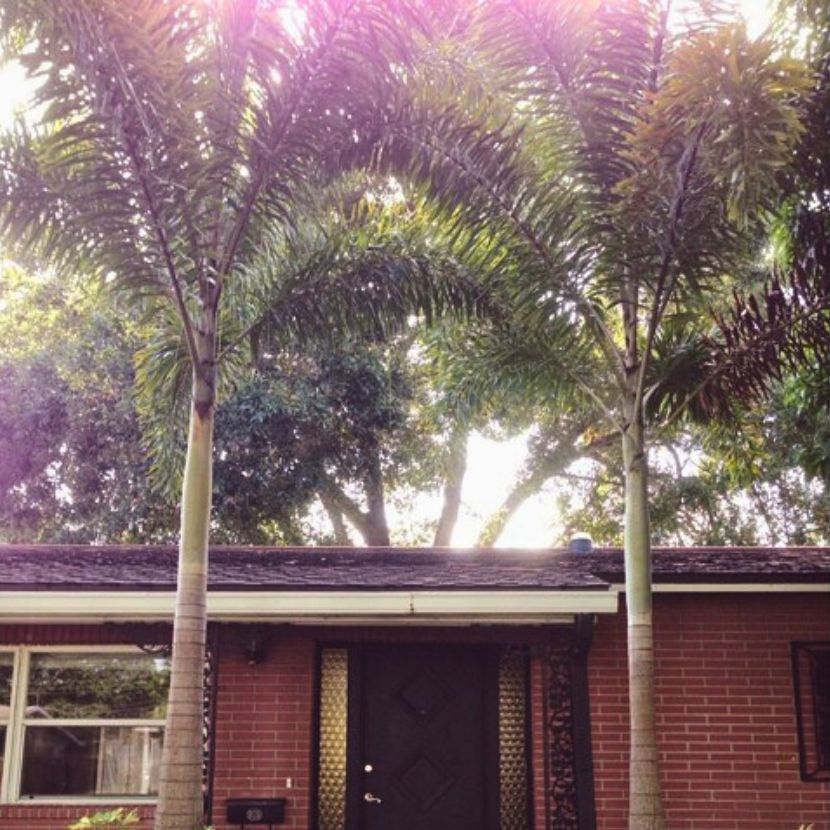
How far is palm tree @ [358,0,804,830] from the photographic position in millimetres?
6777

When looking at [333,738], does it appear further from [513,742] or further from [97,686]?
[97,686]

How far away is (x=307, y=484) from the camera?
1705 cm

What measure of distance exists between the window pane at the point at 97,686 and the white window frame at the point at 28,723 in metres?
0.05

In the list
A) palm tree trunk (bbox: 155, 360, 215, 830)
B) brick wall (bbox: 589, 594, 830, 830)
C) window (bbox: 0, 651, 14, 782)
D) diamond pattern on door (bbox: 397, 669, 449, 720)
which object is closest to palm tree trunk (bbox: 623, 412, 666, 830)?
brick wall (bbox: 589, 594, 830, 830)

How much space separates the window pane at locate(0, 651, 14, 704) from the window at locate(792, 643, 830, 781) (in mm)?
6886

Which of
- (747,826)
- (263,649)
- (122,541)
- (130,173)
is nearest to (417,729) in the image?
(263,649)

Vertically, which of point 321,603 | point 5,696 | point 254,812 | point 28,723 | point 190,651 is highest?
point 321,603

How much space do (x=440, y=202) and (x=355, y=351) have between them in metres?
9.36

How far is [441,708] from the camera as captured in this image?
9.00m

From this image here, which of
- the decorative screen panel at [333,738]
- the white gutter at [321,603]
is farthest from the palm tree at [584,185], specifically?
the decorative screen panel at [333,738]

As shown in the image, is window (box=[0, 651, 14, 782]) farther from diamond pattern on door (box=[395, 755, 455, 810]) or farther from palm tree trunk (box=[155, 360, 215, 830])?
diamond pattern on door (box=[395, 755, 455, 810])

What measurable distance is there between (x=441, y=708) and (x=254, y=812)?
5.93ft

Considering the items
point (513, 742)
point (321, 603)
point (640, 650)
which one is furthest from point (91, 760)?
point (640, 650)

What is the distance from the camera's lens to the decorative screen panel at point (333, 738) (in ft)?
28.8
